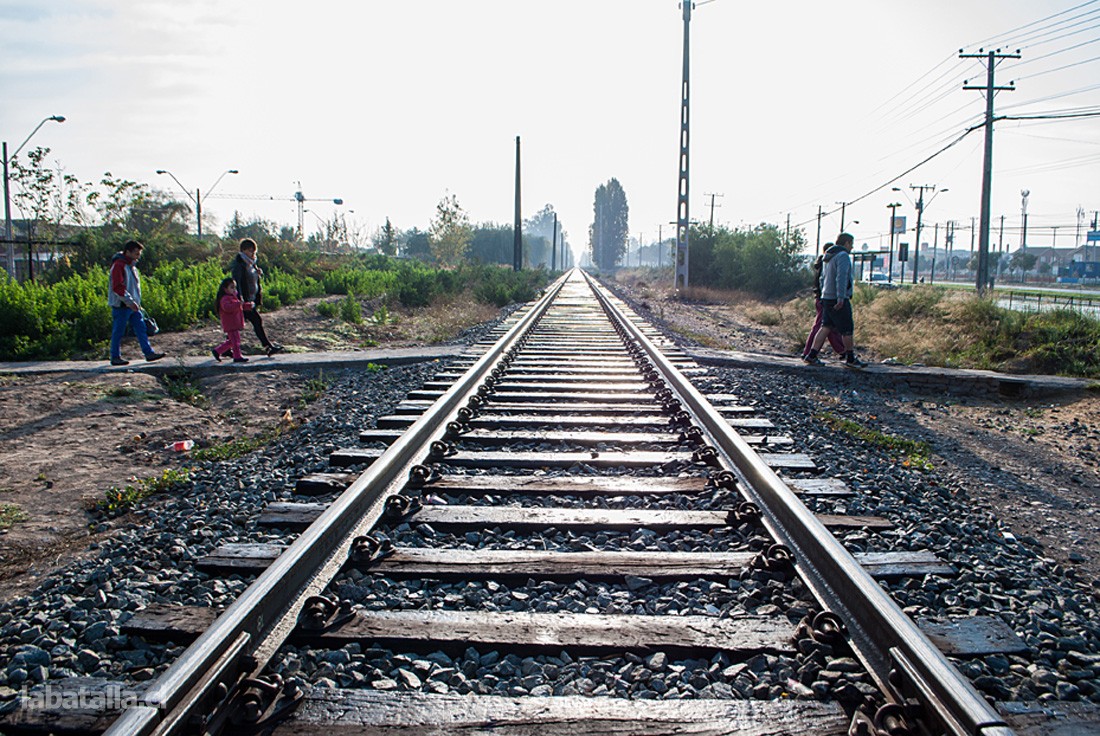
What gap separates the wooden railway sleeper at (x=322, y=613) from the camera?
2420 mm

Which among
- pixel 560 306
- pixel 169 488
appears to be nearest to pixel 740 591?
pixel 169 488

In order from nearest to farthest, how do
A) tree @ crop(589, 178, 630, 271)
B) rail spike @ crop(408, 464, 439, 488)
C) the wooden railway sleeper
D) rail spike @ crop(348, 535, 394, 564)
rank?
the wooden railway sleeper
rail spike @ crop(348, 535, 394, 564)
rail spike @ crop(408, 464, 439, 488)
tree @ crop(589, 178, 630, 271)

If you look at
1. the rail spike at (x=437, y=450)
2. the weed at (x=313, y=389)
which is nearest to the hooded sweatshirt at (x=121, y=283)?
the weed at (x=313, y=389)

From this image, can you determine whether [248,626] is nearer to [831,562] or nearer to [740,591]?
[740,591]

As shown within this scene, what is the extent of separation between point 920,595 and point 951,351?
10.8 meters

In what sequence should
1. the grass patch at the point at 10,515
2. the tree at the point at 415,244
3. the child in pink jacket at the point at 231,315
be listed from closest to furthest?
the grass patch at the point at 10,515 < the child in pink jacket at the point at 231,315 < the tree at the point at 415,244

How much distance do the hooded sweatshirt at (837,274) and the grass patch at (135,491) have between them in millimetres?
7604

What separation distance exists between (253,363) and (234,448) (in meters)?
3.39

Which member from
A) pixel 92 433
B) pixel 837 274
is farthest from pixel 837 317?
pixel 92 433

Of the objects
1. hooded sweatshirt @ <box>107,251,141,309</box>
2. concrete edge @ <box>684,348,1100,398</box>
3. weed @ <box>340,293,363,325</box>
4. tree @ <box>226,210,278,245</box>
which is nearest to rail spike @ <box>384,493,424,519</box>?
concrete edge @ <box>684,348,1100,398</box>

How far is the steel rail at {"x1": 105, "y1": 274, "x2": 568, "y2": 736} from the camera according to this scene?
1812 millimetres

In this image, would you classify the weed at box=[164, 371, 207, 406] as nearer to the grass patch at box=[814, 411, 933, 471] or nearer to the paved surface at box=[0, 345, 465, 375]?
the paved surface at box=[0, 345, 465, 375]

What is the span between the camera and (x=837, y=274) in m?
9.09

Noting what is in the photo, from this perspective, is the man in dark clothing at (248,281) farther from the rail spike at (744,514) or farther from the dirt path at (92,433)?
the rail spike at (744,514)
